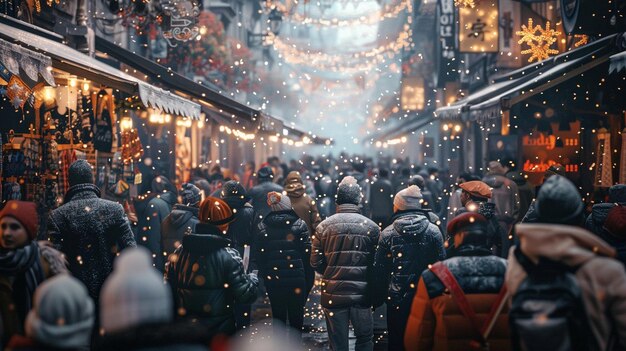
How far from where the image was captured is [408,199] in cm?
856

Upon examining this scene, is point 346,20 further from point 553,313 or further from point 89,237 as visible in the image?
point 553,313

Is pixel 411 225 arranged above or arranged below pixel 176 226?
above

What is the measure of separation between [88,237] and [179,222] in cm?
308

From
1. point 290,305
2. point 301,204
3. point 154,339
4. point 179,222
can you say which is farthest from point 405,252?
point 154,339

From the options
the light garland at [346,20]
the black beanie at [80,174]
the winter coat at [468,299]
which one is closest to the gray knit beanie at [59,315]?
the winter coat at [468,299]

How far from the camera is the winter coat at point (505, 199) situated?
1356cm

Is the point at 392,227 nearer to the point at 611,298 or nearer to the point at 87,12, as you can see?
the point at 611,298

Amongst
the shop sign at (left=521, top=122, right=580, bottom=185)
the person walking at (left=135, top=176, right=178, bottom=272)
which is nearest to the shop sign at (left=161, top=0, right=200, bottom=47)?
the person walking at (left=135, top=176, right=178, bottom=272)

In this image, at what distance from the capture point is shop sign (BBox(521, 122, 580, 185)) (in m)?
18.0

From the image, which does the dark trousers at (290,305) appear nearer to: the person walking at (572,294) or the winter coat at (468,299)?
the winter coat at (468,299)

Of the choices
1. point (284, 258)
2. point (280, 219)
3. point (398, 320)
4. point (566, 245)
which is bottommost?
point (398, 320)

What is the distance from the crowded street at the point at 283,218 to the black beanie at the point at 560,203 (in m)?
0.01

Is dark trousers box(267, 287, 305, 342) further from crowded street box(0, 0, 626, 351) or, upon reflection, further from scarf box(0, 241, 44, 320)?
scarf box(0, 241, 44, 320)

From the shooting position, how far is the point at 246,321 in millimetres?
11117
